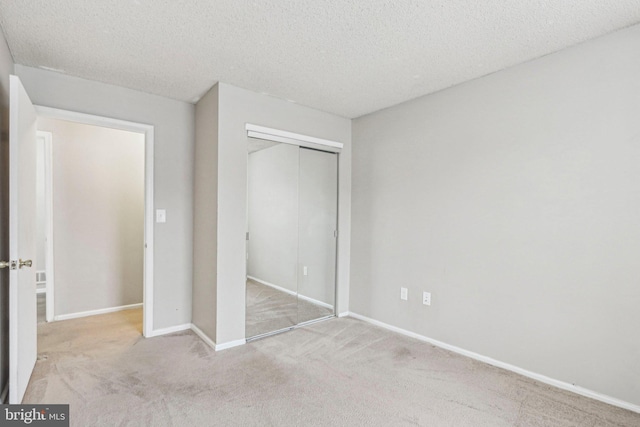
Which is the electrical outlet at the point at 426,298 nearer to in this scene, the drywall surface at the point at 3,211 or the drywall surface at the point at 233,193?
→ the drywall surface at the point at 233,193

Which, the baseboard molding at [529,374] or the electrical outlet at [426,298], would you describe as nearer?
the baseboard molding at [529,374]

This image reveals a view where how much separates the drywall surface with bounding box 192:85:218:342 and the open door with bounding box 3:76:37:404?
→ 1.23m

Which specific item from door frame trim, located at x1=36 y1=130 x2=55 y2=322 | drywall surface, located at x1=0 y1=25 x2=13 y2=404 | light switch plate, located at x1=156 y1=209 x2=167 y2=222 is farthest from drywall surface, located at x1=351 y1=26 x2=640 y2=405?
door frame trim, located at x1=36 y1=130 x2=55 y2=322

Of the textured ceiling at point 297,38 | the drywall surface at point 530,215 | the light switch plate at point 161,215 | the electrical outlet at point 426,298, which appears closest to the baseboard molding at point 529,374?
the drywall surface at point 530,215

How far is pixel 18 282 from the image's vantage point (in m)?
1.87

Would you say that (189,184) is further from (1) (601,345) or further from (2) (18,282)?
(1) (601,345)

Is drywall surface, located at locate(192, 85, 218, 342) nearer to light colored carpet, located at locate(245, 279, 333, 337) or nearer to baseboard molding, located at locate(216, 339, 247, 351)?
baseboard molding, located at locate(216, 339, 247, 351)

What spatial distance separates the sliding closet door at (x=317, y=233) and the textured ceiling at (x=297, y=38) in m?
1.04

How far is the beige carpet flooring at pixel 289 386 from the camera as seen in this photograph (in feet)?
6.28

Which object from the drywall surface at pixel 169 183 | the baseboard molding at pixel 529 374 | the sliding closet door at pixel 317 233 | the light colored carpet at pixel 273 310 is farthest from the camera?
the sliding closet door at pixel 317 233

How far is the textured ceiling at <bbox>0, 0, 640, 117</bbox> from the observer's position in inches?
71.3

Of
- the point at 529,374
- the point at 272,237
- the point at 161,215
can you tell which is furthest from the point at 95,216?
the point at 529,374

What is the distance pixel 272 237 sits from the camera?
3.55 metres

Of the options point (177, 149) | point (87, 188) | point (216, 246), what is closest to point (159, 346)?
point (216, 246)
